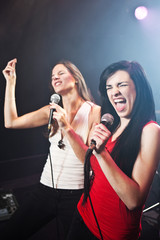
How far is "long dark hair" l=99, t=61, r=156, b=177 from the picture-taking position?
1.23 m

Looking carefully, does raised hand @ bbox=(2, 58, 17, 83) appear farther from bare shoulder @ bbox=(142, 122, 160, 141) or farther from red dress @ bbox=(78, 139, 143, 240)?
bare shoulder @ bbox=(142, 122, 160, 141)

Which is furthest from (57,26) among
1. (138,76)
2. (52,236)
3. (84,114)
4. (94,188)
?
(52,236)

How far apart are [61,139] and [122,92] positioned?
58 centimetres

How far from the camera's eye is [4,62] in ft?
5.61

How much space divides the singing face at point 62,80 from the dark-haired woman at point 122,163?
33 centimetres

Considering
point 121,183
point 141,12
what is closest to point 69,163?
point 121,183

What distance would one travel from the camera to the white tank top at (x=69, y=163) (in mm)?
1643

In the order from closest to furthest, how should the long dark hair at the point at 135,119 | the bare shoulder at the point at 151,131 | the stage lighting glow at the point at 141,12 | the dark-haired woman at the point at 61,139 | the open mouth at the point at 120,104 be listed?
the bare shoulder at the point at 151,131, the long dark hair at the point at 135,119, the open mouth at the point at 120,104, the dark-haired woman at the point at 61,139, the stage lighting glow at the point at 141,12

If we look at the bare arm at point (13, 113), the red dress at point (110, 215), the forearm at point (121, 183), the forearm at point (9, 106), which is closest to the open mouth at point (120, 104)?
the red dress at point (110, 215)

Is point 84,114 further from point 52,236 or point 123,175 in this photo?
point 52,236

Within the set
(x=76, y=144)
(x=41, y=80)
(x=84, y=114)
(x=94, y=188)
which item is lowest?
(x=94, y=188)

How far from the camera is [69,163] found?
1653 millimetres

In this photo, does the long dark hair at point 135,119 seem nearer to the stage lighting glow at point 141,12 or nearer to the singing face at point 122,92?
the singing face at point 122,92

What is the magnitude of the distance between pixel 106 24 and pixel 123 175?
1.34 meters
